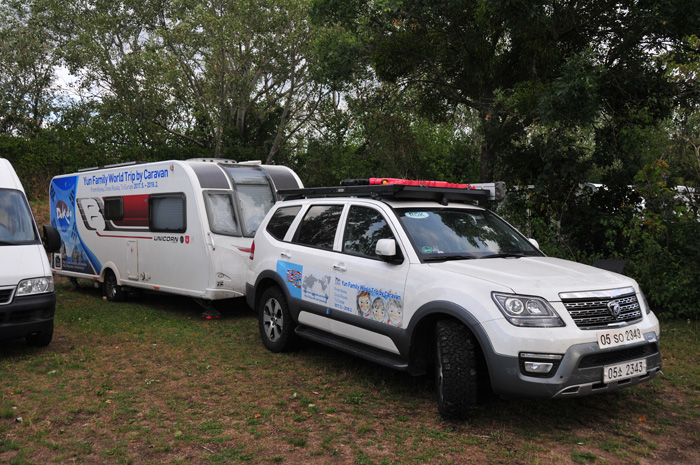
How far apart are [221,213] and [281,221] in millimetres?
2525

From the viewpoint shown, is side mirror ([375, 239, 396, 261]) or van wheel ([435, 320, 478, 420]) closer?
van wheel ([435, 320, 478, 420])

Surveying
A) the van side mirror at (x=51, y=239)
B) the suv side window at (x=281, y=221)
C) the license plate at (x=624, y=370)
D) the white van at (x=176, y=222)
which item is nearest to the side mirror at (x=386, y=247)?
the license plate at (x=624, y=370)

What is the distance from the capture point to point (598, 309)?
4.47 meters

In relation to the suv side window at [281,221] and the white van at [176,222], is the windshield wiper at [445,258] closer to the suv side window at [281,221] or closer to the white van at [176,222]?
the suv side window at [281,221]

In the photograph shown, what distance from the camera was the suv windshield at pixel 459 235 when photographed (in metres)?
5.37

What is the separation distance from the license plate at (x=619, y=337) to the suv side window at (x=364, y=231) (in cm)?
204

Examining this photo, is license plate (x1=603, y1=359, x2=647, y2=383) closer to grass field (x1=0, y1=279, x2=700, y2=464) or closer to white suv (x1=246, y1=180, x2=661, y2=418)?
white suv (x1=246, y1=180, x2=661, y2=418)

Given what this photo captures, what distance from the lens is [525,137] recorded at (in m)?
11.0

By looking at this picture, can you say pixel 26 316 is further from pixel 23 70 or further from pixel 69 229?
pixel 23 70

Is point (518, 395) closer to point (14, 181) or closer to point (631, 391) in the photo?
point (631, 391)

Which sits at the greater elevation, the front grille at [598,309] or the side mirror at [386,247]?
the side mirror at [386,247]

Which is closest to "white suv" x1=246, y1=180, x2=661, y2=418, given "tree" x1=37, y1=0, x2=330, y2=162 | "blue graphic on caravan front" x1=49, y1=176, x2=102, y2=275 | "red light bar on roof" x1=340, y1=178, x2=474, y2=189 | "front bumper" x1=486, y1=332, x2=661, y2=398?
"front bumper" x1=486, y1=332, x2=661, y2=398

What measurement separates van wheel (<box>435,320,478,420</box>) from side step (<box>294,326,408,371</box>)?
53 cm

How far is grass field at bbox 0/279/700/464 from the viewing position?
4.27 metres
